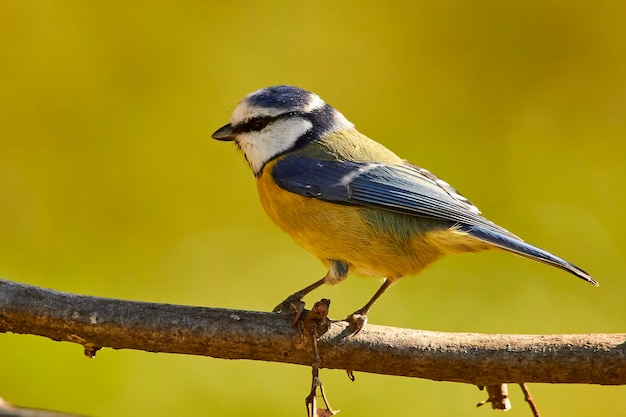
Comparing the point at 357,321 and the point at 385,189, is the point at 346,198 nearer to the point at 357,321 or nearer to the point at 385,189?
the point at 385,189

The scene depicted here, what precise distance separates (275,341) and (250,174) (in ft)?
2.69

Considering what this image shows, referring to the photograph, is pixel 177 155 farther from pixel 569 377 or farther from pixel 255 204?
pixel 569 377

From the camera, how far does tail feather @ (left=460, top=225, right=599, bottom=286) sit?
59.8 inches

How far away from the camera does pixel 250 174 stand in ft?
6.98

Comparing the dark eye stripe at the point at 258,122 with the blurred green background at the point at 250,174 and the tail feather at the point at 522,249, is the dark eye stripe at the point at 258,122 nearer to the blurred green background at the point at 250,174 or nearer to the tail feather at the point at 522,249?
the blurred green background at the point at 250,174

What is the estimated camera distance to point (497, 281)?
200 cm

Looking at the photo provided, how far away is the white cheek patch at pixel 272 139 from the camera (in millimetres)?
1926

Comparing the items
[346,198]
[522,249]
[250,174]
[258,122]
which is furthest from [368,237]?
[250,174]

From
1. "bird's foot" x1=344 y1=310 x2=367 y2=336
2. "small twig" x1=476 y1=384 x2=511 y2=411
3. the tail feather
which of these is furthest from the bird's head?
"small twig" x1=476 y1=384 x2=511 y2=411

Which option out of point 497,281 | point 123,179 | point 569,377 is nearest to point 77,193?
point 123,179

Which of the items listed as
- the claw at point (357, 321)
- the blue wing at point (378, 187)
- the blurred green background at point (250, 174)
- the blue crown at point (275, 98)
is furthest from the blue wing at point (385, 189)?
the claw at point (357, 321)

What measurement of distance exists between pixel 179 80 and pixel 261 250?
1.61 ft

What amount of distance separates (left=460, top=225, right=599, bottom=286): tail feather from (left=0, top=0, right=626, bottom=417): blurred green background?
285mm

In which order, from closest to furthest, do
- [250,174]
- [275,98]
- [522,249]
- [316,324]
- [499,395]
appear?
[316,324] → [499,395] → [522,249] → [275,98] → [250,174]
